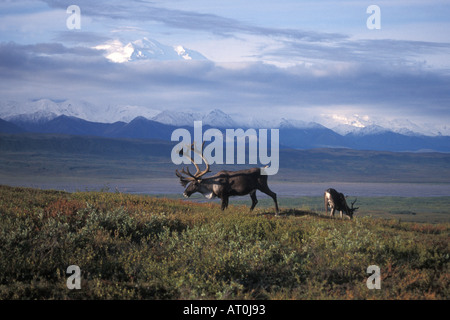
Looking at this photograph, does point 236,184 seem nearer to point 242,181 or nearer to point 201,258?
point 242,181

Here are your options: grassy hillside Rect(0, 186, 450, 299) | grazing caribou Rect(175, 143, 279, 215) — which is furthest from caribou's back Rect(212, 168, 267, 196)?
grassy hillside Rect(0, 186, 450, 299)

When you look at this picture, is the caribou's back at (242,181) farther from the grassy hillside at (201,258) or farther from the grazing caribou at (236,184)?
the grassy hillside at (201,258)

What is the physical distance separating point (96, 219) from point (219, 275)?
4.60 m

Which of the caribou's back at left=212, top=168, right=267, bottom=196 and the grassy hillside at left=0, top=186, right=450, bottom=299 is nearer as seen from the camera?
the grassy hillside at left=0, top=186, right=450, bottom=299

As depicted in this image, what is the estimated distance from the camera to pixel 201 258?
1111 centimetres

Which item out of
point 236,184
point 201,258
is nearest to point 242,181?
point 236,184

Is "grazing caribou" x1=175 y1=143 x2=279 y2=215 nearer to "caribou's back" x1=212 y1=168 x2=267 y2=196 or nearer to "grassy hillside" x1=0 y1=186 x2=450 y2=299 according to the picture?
"caribou's back" x1=212 y1=168 x2=267 y2=196

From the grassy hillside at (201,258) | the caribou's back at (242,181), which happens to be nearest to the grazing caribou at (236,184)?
the caribou's back at (242,181)

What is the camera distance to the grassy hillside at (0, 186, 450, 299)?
9.63 m

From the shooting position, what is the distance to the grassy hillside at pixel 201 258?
9.63m

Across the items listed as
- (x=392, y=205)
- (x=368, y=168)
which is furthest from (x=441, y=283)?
(x=368, y=168)

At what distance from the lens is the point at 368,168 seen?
162125 millimetres

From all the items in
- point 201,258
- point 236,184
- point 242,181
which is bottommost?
point 201,258

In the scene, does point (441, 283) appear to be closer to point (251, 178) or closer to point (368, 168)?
point (251, 178)
